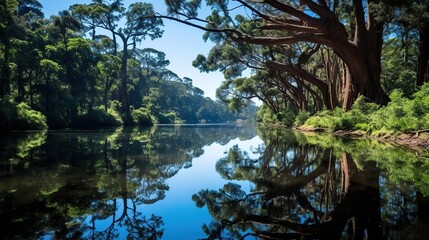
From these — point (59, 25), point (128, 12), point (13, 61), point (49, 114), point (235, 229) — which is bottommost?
point (235, 229)

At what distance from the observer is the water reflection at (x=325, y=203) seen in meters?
3.35

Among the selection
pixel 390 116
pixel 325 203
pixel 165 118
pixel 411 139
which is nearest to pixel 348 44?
pixel 390 116

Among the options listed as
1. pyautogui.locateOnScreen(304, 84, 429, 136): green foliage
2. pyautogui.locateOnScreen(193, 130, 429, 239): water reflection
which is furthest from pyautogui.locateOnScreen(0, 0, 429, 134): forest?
pyautogui.locateOnScreen(193, 130, 429, 239): water reflection

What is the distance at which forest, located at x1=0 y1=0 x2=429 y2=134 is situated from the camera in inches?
639

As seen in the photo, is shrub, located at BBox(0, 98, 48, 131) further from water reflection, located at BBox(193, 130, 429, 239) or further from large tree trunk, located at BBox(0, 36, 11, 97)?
water reflection, located at BBox(193, 130, 429, 239)

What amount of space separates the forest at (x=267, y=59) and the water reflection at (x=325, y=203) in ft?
24.7

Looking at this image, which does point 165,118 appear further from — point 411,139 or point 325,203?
point 325,203

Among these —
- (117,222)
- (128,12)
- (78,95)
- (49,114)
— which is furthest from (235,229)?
(128,12)

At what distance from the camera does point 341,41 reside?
698 inches

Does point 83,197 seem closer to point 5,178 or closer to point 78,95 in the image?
point 5,178

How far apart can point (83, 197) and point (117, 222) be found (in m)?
1.30

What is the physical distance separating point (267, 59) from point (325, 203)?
2489cm

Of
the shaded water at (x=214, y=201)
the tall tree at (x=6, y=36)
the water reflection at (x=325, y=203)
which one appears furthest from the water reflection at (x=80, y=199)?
the tall tree at (x=6, y=36)

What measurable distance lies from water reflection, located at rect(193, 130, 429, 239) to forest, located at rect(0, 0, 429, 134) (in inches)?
296
